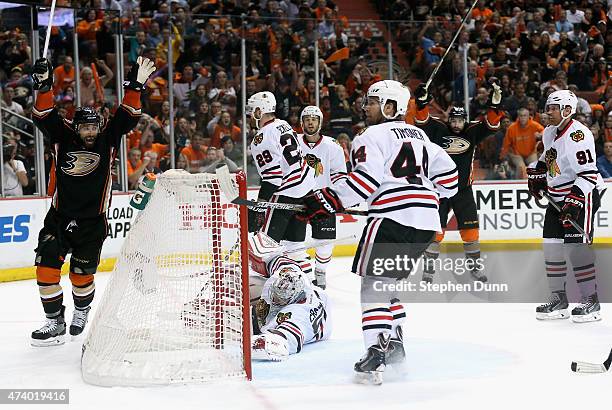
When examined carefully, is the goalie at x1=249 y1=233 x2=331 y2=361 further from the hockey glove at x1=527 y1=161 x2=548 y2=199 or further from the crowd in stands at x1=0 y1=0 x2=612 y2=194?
the crowd in stands at x1=0 y1=0 x2=612 y2=194

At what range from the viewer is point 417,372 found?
4223 mm

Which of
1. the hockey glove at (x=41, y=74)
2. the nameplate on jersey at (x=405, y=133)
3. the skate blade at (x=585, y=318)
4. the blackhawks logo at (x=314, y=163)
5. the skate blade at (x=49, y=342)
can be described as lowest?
the skate blade at (x=49, y=342)

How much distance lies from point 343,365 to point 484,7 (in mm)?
8937

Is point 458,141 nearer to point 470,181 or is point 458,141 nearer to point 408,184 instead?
point 470,181

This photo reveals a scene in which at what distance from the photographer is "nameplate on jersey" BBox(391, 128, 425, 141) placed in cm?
412

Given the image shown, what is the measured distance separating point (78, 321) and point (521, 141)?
567cm

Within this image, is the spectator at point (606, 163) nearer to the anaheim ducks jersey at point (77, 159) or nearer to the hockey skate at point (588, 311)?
the hockey skate at point (588, 311)

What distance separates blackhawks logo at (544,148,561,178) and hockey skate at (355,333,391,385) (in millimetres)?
2096

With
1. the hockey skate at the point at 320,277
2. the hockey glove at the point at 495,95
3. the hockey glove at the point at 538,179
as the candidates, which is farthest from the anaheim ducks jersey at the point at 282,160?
the hockey glove at the point at 538,179

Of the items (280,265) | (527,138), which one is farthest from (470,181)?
(280,265)

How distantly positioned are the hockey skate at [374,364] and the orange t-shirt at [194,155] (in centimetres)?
518

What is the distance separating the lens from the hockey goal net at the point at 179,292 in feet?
13.4

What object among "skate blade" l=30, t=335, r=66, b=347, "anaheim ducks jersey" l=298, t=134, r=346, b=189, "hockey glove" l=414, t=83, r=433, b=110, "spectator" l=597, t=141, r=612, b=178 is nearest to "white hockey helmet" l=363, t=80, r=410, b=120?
"skate blade" l=30, t=335, r=66, b=347

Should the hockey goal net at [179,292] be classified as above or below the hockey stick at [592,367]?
above
